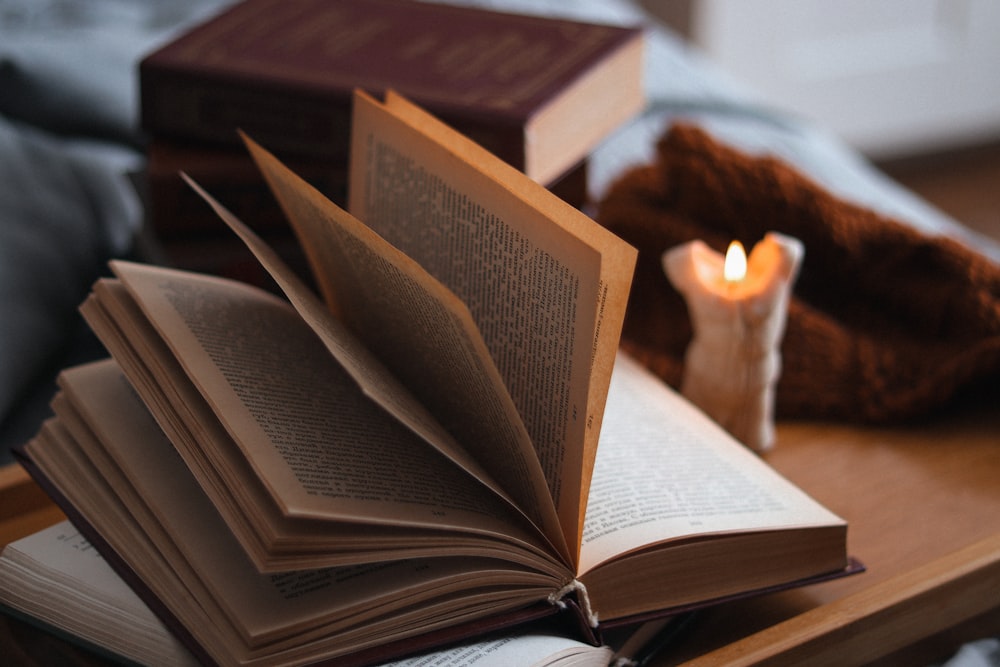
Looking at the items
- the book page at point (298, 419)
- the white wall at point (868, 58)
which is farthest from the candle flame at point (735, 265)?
the white wall at point (868, 58)

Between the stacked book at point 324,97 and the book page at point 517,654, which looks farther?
the stacked book at point 324,97

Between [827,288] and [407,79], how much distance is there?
0.34 meters

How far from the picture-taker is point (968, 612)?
49 cm

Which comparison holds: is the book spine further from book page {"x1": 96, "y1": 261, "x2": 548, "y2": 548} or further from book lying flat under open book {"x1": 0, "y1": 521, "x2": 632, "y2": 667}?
book lying flat under open book {"x1": 0, "y1": 521, "x2": 632, "y2": 667}

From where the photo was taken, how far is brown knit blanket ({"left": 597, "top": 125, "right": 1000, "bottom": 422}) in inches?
25.0

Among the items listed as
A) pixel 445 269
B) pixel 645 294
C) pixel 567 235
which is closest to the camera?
pixel 567 235

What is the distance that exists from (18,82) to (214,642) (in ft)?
2.17

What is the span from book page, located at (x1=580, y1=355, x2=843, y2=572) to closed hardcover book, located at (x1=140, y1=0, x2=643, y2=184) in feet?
0.58

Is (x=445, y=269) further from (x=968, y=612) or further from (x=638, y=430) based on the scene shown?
(x=968, y=612)

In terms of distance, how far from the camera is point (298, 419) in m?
0.43

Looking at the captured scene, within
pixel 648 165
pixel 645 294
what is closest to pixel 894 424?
pixel 645 294

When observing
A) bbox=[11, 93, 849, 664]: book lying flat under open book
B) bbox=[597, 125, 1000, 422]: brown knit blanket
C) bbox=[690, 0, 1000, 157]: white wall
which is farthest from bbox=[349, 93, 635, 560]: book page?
bbox=[690, 0, 1000, 157]: white wall

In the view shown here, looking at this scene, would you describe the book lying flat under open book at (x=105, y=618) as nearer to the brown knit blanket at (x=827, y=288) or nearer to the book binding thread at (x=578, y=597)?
the book binding thread at (x=578, y=597)

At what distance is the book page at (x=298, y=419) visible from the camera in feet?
1.28
